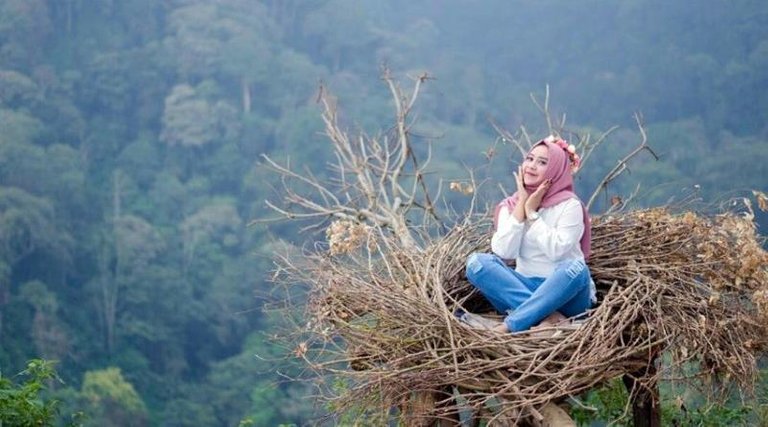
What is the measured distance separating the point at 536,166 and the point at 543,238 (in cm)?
30

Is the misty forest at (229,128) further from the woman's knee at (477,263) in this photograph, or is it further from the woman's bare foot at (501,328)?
the woman's bare foot at (501,328)

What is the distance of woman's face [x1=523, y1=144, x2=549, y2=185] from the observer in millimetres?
4395

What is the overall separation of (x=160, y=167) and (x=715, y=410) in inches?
1045

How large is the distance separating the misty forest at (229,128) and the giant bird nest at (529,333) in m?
16.9

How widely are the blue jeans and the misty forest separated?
17454 millimetres

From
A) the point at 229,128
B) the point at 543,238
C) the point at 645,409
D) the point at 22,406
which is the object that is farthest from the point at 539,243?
the point at 229,128

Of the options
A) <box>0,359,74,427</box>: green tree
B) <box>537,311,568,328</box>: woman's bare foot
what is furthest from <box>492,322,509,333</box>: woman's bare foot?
<box>0,359,74,427</box>: green tree

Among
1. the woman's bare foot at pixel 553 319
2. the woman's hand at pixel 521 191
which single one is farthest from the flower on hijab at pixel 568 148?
the woman's bare foot at pixel 553 319

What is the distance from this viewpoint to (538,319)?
4.12 meters

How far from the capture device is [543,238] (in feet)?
14.1

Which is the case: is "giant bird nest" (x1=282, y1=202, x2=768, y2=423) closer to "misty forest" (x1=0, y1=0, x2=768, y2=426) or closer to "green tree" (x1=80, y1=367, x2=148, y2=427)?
"misty forest" (x1=0, y1=0, x2=768, y2=426)

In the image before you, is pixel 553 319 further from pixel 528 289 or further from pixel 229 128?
pixel 229 128

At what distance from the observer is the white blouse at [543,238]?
14.1 feet

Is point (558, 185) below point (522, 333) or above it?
above
